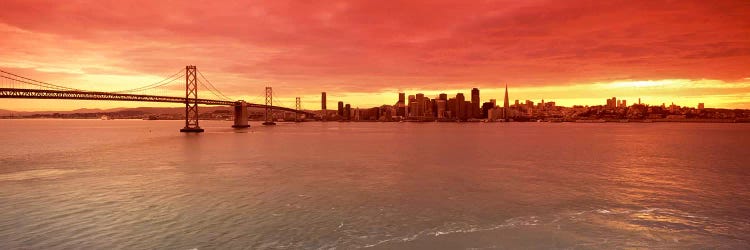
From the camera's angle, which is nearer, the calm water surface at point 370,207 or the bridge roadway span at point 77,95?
the calm water surface at point 370,207

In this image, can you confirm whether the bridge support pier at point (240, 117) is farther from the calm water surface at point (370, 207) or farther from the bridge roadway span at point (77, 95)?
the calm water surface at point (370, 207)

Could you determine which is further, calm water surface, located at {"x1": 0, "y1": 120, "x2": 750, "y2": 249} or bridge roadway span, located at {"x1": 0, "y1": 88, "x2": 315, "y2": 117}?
→ bridge roadway span, located at {"x1": 0, "y1": 88, "x2": 315, "y2": 117}

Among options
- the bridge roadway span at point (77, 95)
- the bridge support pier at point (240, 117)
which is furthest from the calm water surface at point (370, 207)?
the bridge support pier at point (240, 117)

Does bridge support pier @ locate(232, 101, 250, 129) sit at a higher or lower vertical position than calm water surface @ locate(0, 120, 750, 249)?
higher

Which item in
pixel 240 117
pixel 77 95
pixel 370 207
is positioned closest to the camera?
pixel 370 207

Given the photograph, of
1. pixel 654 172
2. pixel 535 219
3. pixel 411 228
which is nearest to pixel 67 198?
pixel 411 228

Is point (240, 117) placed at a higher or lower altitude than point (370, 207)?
higher

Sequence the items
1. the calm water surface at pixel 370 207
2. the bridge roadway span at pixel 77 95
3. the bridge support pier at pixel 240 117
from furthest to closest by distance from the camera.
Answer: the bridge support pier at pixel 240 117 → the bridge roadway span at pixel 77 95 → the calm water surface at pixel 370 207

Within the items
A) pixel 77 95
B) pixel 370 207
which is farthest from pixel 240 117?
pixel 370 207

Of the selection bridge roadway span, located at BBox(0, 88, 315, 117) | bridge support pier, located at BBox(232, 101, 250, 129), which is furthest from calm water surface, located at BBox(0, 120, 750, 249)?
bridge support pier, located at BBox(232, 101, 250, 129)

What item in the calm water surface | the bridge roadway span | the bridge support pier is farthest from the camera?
the bridge support pier

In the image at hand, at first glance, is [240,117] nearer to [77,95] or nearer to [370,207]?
[77,95]

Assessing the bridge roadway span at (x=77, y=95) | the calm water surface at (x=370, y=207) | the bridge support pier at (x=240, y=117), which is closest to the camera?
the calm water surface at (x=370, y=207)

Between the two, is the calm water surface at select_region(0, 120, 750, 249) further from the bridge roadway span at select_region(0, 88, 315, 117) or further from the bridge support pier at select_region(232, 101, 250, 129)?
the bridge support pier at select_region(232, 101, 250, 129)
